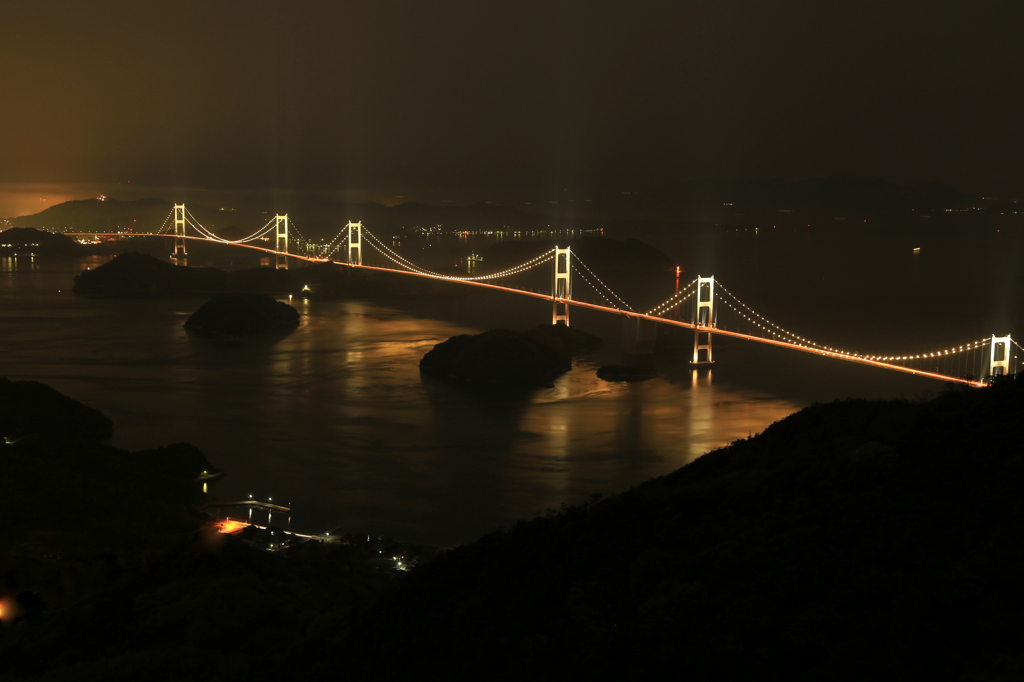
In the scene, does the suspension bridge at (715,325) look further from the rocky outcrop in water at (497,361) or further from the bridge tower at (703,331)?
the rocky outcrop in water at (497,361)

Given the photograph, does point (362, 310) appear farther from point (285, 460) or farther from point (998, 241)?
point (998, 241)

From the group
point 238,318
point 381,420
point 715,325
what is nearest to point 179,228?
point 238,318

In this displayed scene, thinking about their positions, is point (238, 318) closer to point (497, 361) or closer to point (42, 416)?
point (497, 361)

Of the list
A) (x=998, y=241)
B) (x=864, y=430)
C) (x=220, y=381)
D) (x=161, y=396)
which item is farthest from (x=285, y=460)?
(x=998, y=241)

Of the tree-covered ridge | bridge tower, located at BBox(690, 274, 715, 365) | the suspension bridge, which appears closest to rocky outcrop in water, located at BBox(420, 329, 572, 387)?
the suspension bridge

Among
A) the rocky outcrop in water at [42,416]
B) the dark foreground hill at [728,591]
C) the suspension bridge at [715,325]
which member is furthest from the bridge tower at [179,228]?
the dark foreground hill at [728,591]

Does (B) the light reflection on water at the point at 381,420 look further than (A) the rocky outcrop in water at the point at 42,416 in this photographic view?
No
